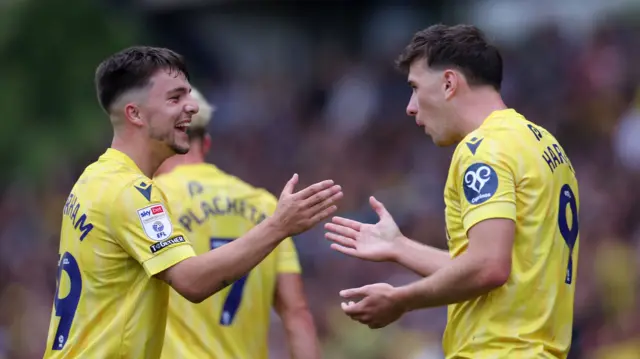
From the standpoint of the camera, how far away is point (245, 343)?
7.15m

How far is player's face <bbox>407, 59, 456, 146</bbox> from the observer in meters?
5.97

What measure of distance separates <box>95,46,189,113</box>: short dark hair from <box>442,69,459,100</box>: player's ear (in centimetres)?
138

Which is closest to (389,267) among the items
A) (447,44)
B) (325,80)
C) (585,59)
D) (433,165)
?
(433,165)

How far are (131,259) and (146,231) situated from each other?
0.19 metres

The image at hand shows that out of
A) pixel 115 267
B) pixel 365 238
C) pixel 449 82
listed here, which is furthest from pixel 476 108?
pixel 115 267

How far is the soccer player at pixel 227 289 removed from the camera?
7035mm

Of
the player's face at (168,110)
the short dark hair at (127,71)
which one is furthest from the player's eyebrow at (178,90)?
the short dark hair at (127,71)

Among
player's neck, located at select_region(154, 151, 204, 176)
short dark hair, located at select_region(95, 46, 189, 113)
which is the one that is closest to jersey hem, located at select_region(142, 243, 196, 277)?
short dark hair, located at select_region(95, 46, 189, 113)

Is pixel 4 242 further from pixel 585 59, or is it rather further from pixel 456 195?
pixel 456 195

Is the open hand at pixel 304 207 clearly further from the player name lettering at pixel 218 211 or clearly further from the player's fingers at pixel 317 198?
the player name lettering at pixel 218 211

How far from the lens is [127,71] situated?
6.20m

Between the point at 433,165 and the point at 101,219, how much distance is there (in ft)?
29.0

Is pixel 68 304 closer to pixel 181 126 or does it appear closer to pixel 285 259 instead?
pixel 181 126

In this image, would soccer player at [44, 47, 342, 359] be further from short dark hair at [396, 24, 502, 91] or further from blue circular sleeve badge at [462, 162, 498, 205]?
short dark hair at [396, 24, 502, 91]
